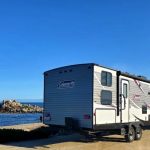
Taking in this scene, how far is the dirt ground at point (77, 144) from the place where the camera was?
1864 cm

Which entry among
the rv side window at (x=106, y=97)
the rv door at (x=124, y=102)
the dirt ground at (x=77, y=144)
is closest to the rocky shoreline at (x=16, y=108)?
the dirt ground at (x=77, y=144)

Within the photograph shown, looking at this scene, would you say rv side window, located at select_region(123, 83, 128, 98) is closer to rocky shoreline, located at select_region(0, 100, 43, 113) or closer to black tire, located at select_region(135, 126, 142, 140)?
black tire, located at select_region(135, 126, 142, 140)

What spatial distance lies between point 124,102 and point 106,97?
174 cm

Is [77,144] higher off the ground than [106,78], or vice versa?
[106,78]

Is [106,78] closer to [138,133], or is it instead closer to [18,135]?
[138,133]

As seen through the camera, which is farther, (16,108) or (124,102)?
(16,108)

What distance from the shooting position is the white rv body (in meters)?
19.2

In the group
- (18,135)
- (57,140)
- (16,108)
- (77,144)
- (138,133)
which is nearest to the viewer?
(77,144)

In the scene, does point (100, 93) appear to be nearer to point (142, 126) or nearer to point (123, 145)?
point (123, 145)

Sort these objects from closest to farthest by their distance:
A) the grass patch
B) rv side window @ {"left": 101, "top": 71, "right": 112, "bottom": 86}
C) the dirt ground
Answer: the dirt ground, rv side window @ {"left": 101, "top": 71, "right": 112, "bottom": 86}, the grass patch

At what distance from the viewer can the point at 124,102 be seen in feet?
70.3

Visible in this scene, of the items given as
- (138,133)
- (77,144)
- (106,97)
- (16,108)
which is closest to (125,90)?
(106,97)

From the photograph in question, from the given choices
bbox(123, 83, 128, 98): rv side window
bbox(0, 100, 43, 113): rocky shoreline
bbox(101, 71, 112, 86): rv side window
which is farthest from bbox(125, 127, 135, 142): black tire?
bbox(0, 100, 43, 113): rocky shoreline

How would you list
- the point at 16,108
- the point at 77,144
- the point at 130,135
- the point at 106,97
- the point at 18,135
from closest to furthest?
the point at 77,144 → the point at 106,97 → the point at 18,135 → the point at 130,135 → the point at 16,108
